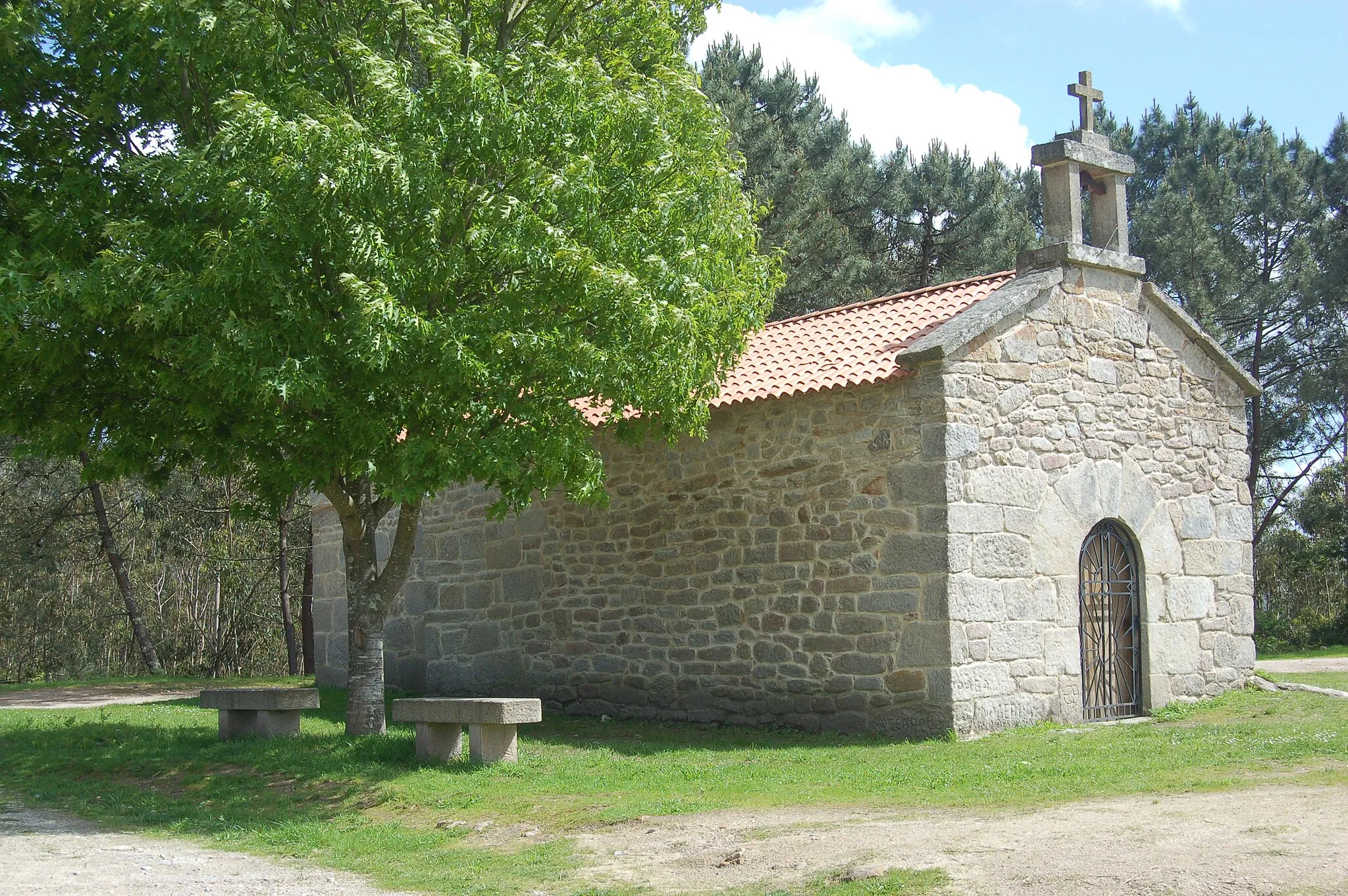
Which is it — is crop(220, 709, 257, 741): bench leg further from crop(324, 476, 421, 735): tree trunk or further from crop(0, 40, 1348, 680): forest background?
crop(0, 40, 1348, 680): forest background

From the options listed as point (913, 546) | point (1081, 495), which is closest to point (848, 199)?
point (1081, 495)

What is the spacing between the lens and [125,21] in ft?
26.4

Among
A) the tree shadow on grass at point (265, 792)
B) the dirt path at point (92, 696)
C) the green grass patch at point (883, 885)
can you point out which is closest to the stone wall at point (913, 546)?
the tree shadow on grass at point (265, 792)

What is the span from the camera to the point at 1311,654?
1994cm

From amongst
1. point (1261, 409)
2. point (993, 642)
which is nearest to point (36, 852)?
point (993, 642)

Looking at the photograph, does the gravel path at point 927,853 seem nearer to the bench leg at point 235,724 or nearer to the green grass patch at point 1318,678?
the bench leg at point 235,724

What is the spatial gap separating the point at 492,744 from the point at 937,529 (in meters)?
3.75

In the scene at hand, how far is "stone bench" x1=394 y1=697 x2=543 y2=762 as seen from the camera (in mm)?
8469

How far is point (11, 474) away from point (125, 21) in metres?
19.9

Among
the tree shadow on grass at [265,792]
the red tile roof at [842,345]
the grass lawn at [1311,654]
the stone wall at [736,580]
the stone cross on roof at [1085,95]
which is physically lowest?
the grass lawn at [1311,654]

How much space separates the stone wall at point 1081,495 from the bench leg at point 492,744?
3.39m

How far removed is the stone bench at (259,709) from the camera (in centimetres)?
971

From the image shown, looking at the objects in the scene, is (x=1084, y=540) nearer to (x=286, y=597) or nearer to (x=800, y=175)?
(x=800, y=175)

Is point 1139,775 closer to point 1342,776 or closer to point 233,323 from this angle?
point 1342,776
